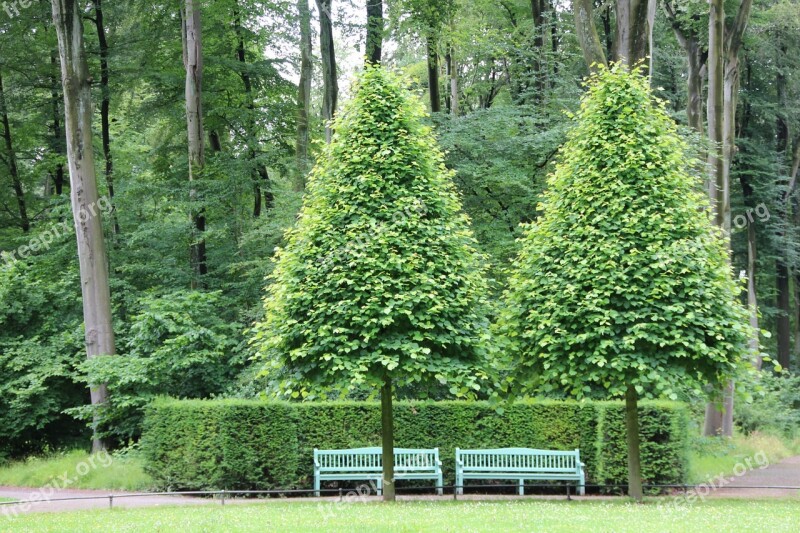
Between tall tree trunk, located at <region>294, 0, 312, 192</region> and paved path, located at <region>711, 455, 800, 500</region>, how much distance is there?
12.8 m

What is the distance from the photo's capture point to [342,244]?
35.4 ft

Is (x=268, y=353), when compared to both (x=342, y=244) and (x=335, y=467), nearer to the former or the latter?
(x=342, y=244)

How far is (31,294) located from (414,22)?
41.3 ft

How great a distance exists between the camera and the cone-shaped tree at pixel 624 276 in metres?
10.4

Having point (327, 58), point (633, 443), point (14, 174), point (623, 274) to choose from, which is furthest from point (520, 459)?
point (14, 174)

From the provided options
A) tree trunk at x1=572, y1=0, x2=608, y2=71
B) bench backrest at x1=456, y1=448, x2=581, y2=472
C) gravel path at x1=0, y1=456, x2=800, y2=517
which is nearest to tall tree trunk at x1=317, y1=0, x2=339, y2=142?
tree trunk at x1=572, y1=0, x2=608, y2=71

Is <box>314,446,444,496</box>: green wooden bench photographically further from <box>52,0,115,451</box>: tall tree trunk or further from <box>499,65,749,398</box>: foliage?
<box>52,0,115,451</box>: tall tree trunk

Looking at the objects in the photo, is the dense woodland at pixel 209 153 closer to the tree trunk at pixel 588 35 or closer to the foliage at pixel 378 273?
the tree trunk at pixel 588 35

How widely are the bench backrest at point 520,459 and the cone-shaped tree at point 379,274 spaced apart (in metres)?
3.41

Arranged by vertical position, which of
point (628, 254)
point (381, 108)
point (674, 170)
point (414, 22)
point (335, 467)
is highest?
point (414, 22)

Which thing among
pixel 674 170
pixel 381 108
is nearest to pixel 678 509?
pixel 674 170

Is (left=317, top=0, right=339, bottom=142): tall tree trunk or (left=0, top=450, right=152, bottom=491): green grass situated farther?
→ (left=317, top=0, right=339, bottom=142): tall tree trunk

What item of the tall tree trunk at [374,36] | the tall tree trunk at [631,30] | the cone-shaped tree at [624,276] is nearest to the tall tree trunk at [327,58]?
the tall tree trunk at [374,36]

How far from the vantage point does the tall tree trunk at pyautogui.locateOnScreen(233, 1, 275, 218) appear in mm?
22375
